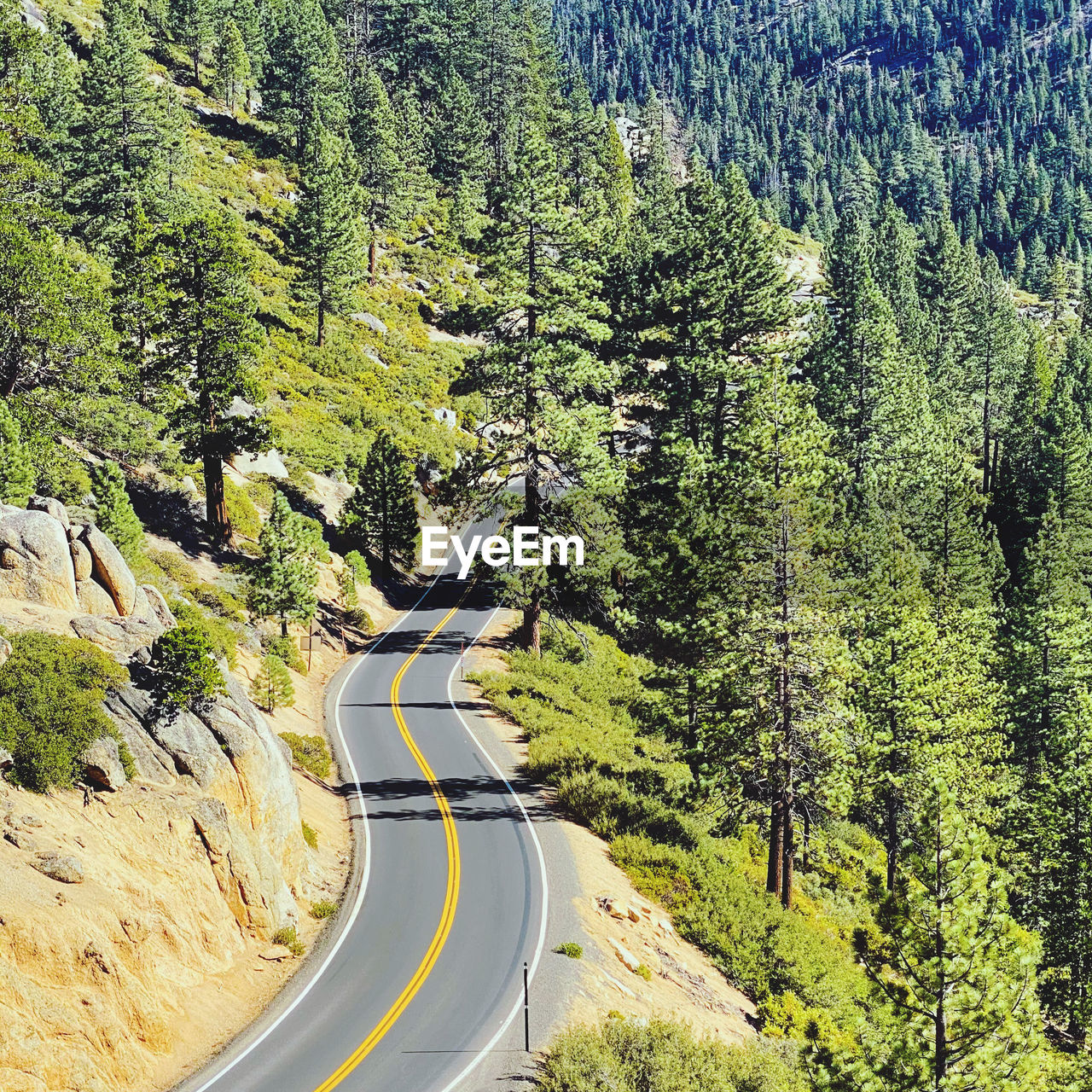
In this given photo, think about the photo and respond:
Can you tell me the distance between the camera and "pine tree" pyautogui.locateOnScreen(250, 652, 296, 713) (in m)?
29.5

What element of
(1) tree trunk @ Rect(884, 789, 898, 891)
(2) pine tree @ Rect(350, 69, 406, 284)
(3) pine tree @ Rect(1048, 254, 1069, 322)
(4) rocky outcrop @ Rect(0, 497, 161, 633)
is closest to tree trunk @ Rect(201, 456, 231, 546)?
(4) rocky outcrop @ Rect(0, 497, 161, 633)

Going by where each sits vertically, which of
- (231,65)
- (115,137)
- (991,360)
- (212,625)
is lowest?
(212,625)

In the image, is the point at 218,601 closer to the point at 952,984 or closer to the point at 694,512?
the point at 694,512

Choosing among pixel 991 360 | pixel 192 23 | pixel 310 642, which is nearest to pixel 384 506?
pixel 310 642

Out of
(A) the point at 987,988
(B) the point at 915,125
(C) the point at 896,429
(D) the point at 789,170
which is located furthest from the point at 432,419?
(B) the point at 915,125

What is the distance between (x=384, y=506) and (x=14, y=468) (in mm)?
23995

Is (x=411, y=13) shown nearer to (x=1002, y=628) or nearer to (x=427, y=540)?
(x=427, y=540)

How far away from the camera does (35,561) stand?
2197 cm

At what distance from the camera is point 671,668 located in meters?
34.2

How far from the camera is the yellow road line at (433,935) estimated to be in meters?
16.8

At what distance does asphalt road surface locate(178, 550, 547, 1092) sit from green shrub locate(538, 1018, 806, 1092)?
147 centimetres

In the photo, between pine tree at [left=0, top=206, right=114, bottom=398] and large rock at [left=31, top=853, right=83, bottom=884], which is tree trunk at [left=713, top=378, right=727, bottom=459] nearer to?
pine tree at [left=0, top=206, right=114, bottom=398]

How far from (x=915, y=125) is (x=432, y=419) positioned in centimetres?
17256

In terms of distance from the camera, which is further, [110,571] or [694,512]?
[694,512]
